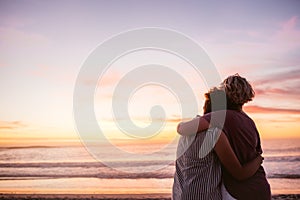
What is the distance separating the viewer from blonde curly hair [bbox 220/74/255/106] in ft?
4.83

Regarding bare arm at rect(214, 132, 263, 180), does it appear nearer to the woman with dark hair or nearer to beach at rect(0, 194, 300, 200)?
the woman with dark hair

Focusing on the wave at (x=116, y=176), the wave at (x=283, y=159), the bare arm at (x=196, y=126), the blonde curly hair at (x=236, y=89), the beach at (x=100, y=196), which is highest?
the blonde curly hair at (x=236, y=89)

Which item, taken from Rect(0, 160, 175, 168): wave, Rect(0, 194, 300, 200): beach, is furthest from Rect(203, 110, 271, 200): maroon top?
Rect(0, 160, 175, 168): wave

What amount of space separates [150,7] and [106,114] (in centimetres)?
122

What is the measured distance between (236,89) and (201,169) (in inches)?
11.1

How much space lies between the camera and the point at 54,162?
8602 millimetres

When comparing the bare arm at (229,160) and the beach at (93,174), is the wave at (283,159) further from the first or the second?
the bare arm at (229,160)

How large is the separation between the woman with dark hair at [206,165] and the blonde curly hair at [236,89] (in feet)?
0.47

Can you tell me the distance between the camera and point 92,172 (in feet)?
24.8

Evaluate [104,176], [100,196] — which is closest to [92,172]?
[104,176]

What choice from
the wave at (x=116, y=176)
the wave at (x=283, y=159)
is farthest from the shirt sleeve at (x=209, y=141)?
the wave at (x=283, y=159)

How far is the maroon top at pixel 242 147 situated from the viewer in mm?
1441

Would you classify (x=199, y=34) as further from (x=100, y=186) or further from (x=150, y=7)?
(x=100, y=186)

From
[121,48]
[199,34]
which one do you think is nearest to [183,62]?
[199,34]
